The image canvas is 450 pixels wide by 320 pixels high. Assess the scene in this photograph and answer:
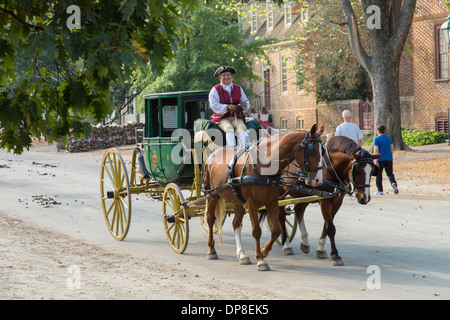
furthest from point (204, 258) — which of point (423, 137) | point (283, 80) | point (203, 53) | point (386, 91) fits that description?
point (283, 80)

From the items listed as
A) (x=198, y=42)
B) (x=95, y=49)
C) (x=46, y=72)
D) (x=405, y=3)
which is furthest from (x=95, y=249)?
(x=198, y=42)

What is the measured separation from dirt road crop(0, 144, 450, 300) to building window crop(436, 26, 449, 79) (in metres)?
17.9

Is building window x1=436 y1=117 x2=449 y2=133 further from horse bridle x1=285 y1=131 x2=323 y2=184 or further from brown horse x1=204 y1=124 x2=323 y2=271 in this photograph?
horse bridle x1=285 y1=131 x2=323 y2=184

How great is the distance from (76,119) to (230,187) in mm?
3553

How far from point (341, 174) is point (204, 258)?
7.49ft

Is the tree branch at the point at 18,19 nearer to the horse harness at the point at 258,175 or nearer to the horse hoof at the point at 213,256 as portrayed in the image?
the horse harness at the point at 258,175

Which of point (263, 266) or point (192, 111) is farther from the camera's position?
point (192, 111)

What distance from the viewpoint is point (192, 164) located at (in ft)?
35.7

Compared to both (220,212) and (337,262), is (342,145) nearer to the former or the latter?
(337,262)

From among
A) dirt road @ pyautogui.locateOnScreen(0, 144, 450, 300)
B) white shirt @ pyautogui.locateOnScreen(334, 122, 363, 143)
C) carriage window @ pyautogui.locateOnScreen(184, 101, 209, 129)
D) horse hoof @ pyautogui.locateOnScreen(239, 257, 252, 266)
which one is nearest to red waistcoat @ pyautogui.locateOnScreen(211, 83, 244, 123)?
carriage window @ pyautogui.locateOnScreen(184, 101, 209, 129)

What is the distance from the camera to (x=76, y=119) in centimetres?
580

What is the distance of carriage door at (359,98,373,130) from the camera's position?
35531 mm

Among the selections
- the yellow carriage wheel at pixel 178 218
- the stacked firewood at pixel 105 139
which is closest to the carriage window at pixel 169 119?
the yellow carriage wheel at pixel 178 218
